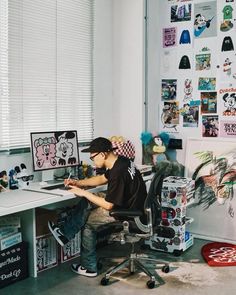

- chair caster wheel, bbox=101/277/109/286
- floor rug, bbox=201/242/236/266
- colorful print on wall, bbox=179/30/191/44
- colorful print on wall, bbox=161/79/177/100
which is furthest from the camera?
colorful print on wall, bbox=161/79/177/100

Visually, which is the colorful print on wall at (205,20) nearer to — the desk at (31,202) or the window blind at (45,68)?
the window blind at (45,68)

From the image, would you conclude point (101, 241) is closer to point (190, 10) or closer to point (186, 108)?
point (186, 108)

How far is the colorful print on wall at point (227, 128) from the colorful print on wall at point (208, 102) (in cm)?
16

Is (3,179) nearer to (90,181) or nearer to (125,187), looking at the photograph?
(90,181)

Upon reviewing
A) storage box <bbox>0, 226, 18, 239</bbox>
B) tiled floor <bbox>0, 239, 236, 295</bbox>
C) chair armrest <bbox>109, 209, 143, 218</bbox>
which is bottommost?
tiled floor <bbox>0, 239, 236, 295</bbox>

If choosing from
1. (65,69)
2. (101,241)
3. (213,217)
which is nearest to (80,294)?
(101,241)

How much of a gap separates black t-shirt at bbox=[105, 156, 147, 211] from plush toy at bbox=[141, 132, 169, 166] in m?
1.26

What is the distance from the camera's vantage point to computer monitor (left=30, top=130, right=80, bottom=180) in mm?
3695

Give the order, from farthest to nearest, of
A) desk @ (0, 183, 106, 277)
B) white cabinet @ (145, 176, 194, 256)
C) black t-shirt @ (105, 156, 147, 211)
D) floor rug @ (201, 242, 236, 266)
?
white cabinet @ (145, 176, 194, 256), floor rug @ (201, 242, 236, 266), black t-shirt @ (105, 156, 147, 211), desk @ (0, 183, 106, 277)

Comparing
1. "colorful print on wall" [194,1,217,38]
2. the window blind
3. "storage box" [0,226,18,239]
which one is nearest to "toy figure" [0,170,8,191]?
the window blind

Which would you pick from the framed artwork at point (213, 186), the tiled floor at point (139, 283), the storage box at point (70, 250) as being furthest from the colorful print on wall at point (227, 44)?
the storage box at point (70, 250)

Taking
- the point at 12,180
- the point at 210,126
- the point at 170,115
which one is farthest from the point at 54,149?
the point at 210,126

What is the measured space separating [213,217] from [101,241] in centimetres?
117

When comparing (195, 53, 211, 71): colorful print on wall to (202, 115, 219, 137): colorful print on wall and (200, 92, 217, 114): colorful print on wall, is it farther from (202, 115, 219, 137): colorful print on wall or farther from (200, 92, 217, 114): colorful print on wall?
(202, 115, 219, 137): colorful print on wall
